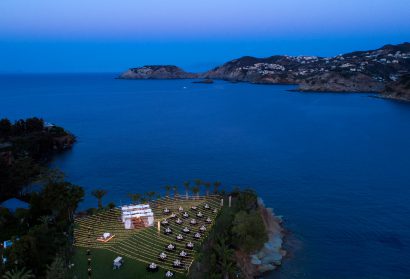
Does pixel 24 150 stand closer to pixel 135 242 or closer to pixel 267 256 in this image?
pixel 135 242

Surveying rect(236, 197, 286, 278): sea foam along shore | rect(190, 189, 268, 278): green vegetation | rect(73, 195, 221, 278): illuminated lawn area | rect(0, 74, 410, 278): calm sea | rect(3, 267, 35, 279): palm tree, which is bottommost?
rect(0, 74, 410, 278): calm sea

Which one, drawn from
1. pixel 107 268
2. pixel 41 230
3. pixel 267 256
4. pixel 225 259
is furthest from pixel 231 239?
pixel 41 230

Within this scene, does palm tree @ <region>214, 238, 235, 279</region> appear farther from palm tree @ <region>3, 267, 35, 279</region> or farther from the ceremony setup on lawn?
palm tree @ <region>3, 267, 35, 279</region>

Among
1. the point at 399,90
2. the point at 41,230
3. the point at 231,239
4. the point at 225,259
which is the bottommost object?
the point at 231,239

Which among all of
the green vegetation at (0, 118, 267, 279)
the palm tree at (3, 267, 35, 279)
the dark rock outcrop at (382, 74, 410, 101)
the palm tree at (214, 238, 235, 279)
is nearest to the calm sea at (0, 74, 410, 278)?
the green vegetation at (0, 118, 267, 279)

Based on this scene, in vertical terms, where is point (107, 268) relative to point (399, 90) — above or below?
below

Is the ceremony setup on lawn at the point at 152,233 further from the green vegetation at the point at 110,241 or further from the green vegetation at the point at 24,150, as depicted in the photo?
the green vegetation at the point at 24,150

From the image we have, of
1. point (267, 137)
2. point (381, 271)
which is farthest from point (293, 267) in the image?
point (267, 137)

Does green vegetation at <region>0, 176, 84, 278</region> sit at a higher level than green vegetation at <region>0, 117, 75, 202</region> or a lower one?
higher
